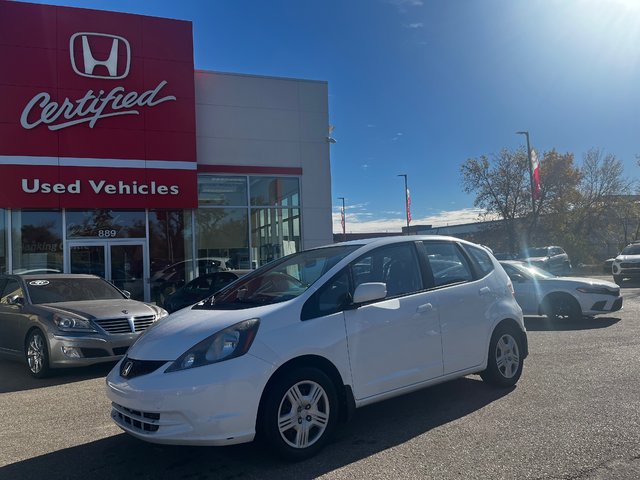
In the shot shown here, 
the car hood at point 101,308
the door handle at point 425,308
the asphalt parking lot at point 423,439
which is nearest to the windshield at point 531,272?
Result: the asphalt parking lot at point 423,439

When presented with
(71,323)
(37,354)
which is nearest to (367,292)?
(71,323)

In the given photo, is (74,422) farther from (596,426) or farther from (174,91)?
(174,91)

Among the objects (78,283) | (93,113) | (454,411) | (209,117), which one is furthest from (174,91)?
(454,411)

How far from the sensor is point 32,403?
20.2 ft

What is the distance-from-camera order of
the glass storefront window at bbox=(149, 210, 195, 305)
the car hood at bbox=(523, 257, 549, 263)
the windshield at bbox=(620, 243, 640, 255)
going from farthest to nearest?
the car hood at bbox=(523, 257, 549, 263) → the windshield at bbox=(620, 243, 640, 255) → the glass storefront window at bbox=(149, 210, 195, 305)

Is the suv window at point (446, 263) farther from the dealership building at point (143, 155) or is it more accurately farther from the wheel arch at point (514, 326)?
the dealership building at point (143, 155)

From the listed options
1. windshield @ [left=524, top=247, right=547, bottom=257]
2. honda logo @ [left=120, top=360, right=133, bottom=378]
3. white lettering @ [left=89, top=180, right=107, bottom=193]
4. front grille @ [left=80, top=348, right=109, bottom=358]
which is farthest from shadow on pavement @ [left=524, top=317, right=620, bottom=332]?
windshield @ [left=524, top=247, right=547, bottom=257]

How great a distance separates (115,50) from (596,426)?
15265 millimetres

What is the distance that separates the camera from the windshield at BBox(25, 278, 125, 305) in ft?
27.4

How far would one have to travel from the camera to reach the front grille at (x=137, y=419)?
385cm

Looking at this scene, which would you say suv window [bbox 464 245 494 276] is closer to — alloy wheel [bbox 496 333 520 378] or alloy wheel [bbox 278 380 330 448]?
alloy wheel [bbox 496 333 520 378]

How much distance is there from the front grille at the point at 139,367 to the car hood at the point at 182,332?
31mm

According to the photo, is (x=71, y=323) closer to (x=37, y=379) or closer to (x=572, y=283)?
(x=37, y=379)

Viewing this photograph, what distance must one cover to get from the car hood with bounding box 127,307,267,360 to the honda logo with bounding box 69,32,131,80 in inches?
508
